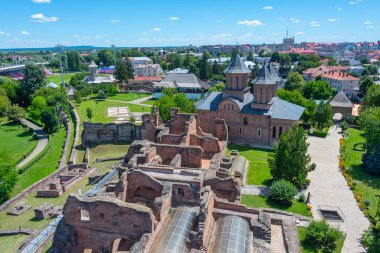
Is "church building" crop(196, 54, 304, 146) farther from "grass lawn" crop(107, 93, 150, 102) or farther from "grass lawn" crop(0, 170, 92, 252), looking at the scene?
"grass lawn" crop(107, 93, 150, 102)

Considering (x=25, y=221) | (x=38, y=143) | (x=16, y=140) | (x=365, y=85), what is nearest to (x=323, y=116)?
(x=365, y=85)

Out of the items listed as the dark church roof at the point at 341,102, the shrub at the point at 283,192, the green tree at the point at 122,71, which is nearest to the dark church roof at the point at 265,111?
the shrub at the point at 283,192

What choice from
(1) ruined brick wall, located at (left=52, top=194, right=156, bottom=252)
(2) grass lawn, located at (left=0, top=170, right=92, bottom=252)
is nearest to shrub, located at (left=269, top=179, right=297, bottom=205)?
(1) ruined brick wall, located at (left=52, top=194, right=156, bottom=252)

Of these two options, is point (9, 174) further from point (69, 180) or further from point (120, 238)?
point (120, 238)

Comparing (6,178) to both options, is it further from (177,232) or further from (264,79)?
(264,79)

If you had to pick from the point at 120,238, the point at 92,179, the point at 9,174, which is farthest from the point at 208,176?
the point at 9,174
